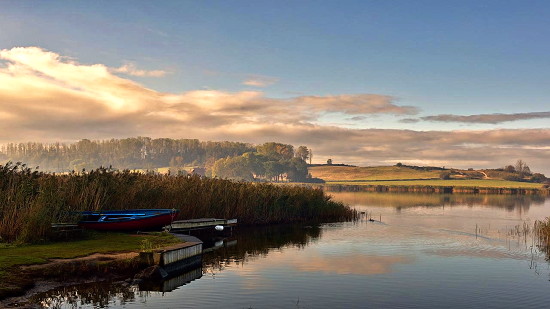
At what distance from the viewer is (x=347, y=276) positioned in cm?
2481

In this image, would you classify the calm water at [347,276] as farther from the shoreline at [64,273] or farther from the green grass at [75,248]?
the green grass at [75,248]

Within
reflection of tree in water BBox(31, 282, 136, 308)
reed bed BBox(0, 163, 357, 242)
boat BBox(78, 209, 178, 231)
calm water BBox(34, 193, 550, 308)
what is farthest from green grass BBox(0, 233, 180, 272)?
calm water BBox(34, 193, 550, 308)

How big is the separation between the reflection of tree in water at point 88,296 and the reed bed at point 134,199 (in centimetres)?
744

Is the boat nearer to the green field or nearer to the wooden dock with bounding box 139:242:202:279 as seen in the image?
the green field

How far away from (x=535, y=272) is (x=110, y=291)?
2209 centimetres

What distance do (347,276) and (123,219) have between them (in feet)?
47.3

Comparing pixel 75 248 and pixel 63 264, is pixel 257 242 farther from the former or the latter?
pixel 63 264

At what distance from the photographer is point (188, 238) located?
30094mm

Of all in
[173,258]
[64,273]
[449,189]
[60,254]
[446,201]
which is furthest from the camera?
[449,189]

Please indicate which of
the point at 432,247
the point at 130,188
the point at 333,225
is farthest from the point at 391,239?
the point at 130,188

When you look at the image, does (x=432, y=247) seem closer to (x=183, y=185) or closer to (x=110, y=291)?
(x=183, y=185)

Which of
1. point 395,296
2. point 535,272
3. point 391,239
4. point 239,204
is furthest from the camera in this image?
point 239,204

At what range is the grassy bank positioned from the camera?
18489mm

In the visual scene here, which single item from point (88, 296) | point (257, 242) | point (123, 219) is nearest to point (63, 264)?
point (88, 296)
